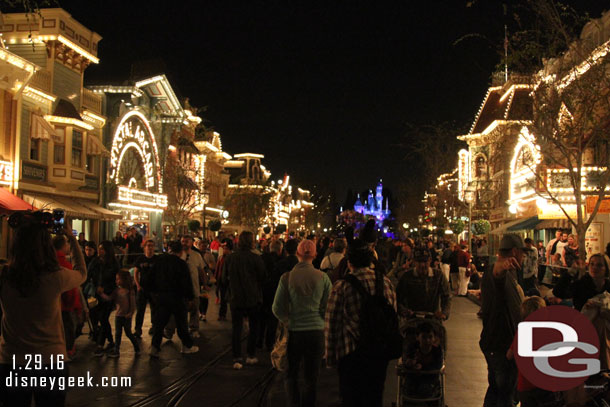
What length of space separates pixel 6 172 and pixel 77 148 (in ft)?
16.7

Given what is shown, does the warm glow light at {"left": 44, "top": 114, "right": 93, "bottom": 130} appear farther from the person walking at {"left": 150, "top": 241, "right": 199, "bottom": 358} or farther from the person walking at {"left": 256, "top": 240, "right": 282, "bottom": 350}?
the person walking at {"left": 150, "top": 241, "right": 199, "bottom": 358}

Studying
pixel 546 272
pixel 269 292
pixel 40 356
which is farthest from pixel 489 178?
pixel 40 356

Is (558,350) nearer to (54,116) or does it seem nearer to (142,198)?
(54,116)

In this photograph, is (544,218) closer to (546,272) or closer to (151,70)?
(546,272)

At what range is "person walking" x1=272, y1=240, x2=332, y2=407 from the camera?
6.65 m

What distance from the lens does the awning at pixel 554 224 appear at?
27984 mm

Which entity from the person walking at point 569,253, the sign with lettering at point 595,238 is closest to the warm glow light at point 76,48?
the person walking at point 569,253

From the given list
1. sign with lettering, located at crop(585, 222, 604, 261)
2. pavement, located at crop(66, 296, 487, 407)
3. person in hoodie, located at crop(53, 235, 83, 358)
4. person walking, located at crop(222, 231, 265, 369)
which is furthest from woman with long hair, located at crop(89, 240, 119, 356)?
sign with lettering, located at crop(585, 222, 604, 261)

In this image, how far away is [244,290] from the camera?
31.4ft

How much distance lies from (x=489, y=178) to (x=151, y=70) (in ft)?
85.1

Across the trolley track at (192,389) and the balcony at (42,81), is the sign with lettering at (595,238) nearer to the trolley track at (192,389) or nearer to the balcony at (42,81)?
the trolley track at (192,389)

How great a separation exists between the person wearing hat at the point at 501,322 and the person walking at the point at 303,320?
1726mm

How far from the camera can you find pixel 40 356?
438cm

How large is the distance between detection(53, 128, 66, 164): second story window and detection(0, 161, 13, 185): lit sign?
131 inches
